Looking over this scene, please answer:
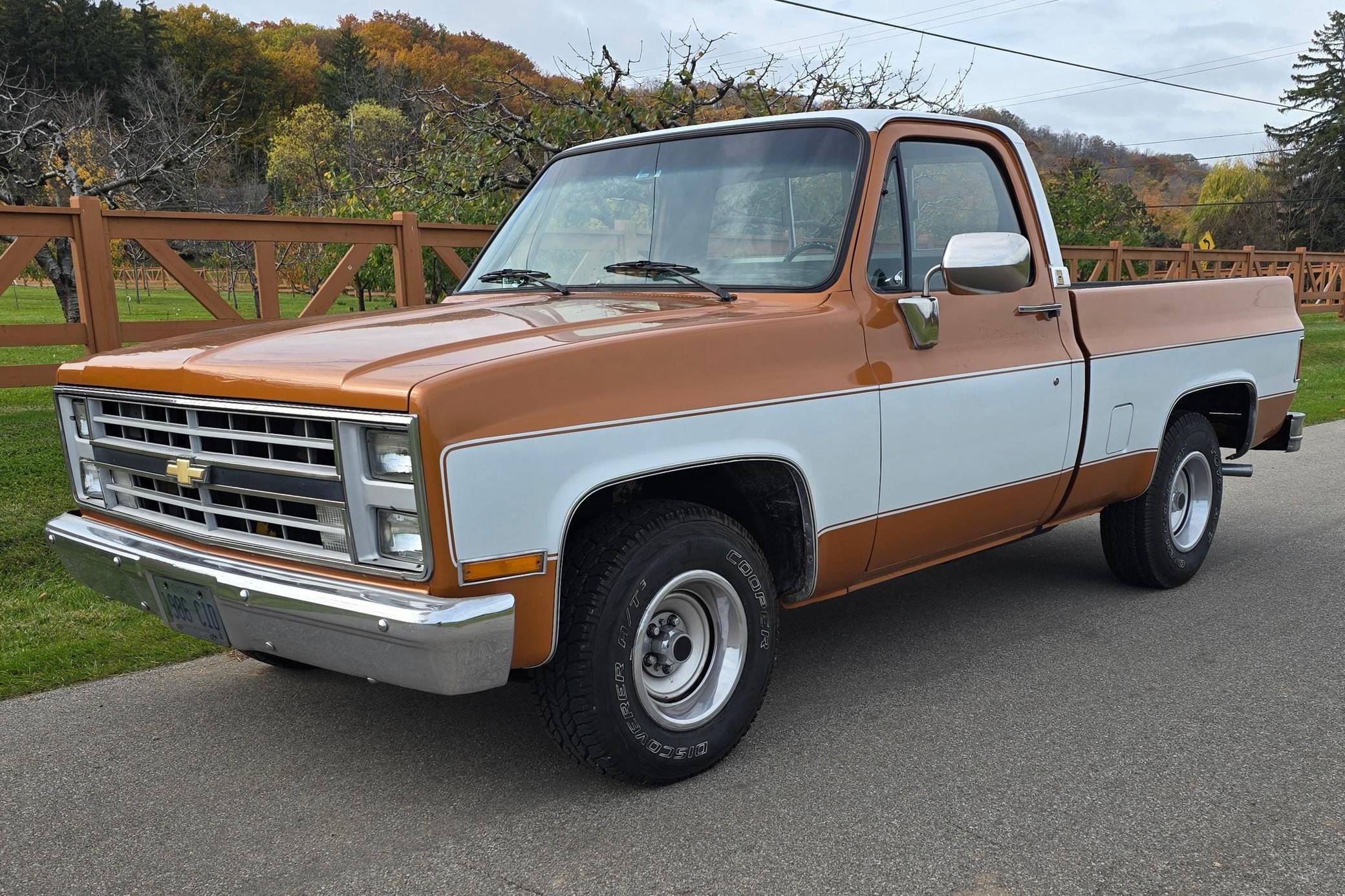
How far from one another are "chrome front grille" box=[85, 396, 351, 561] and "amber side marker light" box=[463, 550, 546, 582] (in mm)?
349

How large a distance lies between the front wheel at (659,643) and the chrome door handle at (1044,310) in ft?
5.22

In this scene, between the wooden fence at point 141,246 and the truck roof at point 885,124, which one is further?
the wooden fence at point 141,246

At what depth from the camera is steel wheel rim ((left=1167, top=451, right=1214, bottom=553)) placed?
5793 mm

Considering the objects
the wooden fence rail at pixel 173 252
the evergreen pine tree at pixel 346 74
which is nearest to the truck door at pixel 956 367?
the wooden fence rail at pixel 173 252

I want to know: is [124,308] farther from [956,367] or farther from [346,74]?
[346,74]

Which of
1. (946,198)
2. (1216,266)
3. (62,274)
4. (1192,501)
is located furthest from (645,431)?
(1216,266)

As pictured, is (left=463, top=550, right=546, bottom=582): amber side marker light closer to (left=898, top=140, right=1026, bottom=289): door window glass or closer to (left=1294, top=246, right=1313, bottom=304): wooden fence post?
(left=898, top=140, right=1026, bottom=289): door window glass

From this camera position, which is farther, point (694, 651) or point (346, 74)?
point (346, 74)

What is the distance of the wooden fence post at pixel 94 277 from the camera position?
20.6ft

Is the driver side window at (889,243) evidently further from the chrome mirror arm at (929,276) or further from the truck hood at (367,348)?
the truck hood at (367,348)

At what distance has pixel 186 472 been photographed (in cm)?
334

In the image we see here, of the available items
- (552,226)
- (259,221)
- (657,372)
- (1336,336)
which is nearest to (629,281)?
(552,226)

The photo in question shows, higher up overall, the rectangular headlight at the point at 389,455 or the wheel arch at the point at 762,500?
the rectangular headlight at the point at 389,455

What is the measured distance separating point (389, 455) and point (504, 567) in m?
0.40
